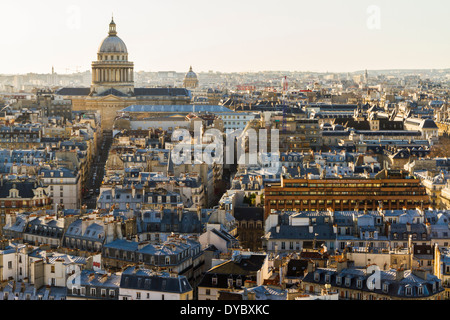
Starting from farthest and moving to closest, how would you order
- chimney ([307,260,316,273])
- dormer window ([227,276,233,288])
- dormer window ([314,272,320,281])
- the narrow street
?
the narrow street
chimney ([307,260,316,273])
dormer window ([227,276,233,288])
dormer window ([314,272,320,281])

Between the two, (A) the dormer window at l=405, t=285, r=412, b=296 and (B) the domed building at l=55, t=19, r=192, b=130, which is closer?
(A) the dormer window at l=405, t=285, r=412, b=296

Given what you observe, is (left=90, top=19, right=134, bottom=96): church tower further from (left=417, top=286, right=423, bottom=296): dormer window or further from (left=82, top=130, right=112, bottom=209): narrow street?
(left=417, top=286, right=423, bottom=296): dormer window

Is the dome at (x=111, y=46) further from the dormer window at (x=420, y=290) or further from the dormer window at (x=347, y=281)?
the dormer window at (x=420, y=290)

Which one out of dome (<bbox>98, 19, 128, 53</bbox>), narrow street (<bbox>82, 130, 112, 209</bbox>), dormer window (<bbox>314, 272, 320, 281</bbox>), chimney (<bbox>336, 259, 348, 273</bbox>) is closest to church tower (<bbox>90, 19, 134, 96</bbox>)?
dome (<bbox>98, 19, 128, 53</bbox>)

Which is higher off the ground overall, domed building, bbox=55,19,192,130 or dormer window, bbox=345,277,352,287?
domed building, bbox=55,19,192,130

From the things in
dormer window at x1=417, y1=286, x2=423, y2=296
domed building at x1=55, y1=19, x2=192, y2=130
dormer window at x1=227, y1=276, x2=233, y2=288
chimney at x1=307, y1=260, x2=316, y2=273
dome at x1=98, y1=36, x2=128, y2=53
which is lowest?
dormer window at x1=227, y1=276, x2=233, y2=288

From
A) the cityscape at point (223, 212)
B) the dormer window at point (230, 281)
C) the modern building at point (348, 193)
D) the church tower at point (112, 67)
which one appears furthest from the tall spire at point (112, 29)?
the dormer window at point (230, 281)
